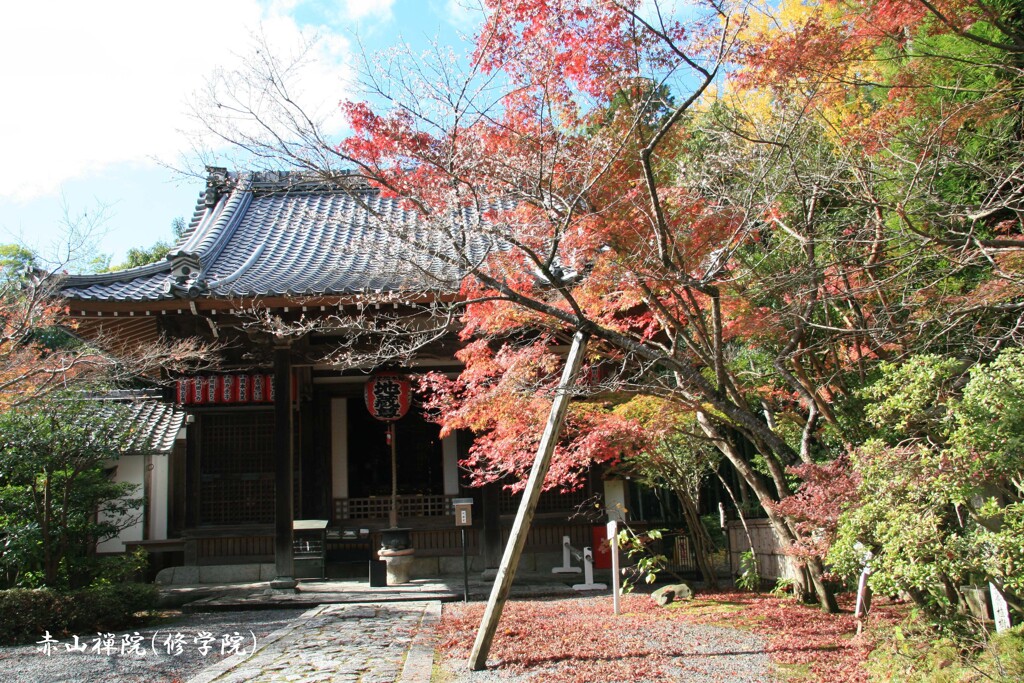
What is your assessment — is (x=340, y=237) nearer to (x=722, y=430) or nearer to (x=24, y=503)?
(x=24, y=503)

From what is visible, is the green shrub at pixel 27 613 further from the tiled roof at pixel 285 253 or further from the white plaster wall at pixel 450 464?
the white plaster wall at pixel 450 464

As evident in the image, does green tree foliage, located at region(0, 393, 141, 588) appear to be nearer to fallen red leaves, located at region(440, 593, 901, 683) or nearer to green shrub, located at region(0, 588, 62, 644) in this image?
green shrub, located at region(0, 588, 62, 644)

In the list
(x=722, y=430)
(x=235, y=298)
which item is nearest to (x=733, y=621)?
(x=722, y=430)

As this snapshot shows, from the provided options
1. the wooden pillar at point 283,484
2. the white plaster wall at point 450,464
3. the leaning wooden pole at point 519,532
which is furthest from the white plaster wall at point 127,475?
the leaning wooden pole at point 519,532

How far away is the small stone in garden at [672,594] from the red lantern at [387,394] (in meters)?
4.94

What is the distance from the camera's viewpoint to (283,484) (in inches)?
429

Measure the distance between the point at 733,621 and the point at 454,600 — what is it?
398cm

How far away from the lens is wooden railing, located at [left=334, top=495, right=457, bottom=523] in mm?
13352

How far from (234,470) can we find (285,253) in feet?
12.9

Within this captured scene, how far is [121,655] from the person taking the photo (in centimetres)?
712

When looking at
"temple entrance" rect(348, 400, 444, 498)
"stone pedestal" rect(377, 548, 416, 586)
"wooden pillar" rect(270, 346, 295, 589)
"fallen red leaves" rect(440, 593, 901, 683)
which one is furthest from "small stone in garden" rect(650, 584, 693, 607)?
"temple entrance" rect(348, 400, 444, 498)

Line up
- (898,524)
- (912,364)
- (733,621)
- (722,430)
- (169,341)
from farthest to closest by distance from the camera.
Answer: (169,341) → (722,430) → (733,621) → (912,364) → (898,524)

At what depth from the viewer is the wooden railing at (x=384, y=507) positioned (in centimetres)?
1335

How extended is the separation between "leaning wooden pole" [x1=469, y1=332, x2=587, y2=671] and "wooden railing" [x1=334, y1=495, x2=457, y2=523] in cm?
707
